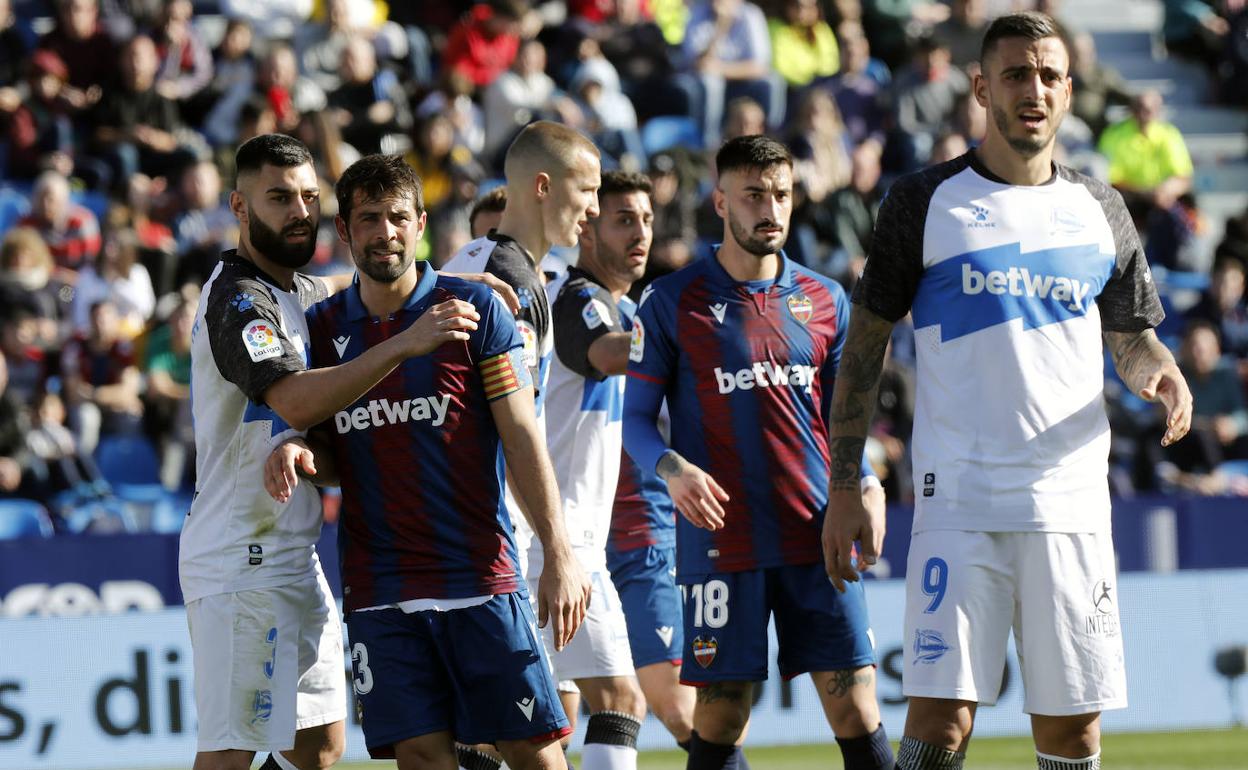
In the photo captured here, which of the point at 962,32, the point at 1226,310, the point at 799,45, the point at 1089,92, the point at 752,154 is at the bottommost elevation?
the point at 752,154

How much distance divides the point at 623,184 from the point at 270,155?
2.05 metres

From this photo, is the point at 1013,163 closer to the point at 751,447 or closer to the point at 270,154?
the point at 751,447

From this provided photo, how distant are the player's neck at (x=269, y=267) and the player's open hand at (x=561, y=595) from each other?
4.08 ft

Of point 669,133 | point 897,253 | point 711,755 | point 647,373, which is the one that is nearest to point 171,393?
point 669,133

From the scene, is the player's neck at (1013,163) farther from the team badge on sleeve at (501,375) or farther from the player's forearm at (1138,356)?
the team badge on sleeve at (501,375)

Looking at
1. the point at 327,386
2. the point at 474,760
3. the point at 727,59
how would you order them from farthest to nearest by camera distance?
the point at 727,59, the point at 474,760, the point at 327,386

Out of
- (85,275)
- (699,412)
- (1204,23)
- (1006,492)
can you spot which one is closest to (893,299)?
(1006,492)

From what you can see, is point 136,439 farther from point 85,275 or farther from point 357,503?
point 357,503

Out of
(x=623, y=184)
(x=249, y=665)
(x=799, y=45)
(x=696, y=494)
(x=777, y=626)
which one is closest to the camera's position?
(x=249, y=665)

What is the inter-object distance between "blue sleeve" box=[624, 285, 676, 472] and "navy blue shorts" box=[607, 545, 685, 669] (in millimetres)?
914

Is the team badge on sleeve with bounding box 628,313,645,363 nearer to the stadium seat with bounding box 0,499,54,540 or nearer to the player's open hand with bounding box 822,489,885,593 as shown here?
the player's open hand with bounding box 822,489,885,593

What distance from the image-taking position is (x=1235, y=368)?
14.2 metres

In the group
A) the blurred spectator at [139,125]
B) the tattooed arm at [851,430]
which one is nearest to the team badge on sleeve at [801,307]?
the tattooed arm at [851,430]

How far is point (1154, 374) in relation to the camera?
17.4 ft
